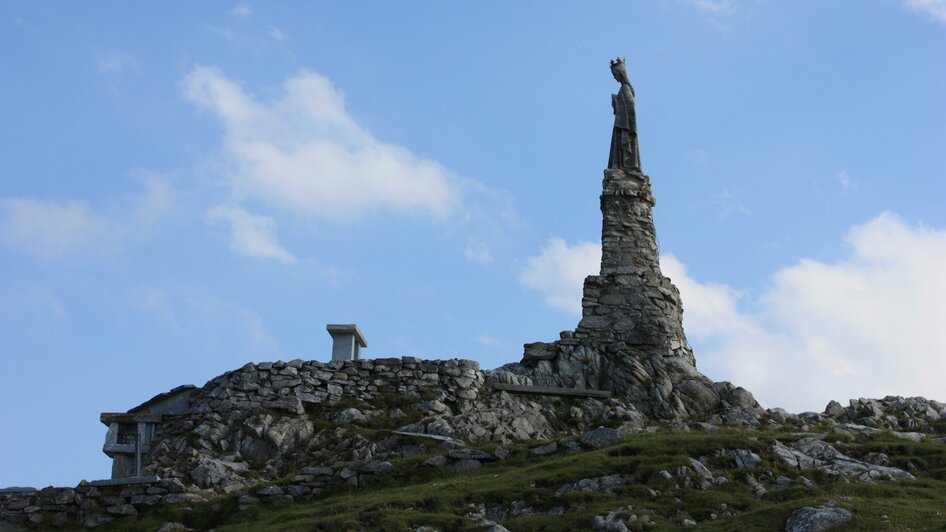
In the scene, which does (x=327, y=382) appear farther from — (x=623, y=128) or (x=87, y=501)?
(x=623, y=128)

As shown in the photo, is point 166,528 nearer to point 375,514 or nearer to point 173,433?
point 375,514

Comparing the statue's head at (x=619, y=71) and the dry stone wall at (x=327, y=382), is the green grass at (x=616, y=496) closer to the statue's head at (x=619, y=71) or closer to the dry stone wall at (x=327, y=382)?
the dry stone wall at (x=327, y=382)

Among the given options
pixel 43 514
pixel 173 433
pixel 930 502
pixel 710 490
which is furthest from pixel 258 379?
pixel 930 502

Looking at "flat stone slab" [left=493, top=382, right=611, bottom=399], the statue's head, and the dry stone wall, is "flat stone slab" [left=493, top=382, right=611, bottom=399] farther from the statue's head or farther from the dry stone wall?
the statue's head

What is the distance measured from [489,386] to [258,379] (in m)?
6.30

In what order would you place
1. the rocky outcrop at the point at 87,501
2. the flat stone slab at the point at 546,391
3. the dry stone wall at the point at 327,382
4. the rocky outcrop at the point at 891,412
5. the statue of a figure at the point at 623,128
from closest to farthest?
the rocky outcrop at the point at 87,501
the rocky outcrop at the point at 891,412
the dry stone wall at the point at 327,382
the flat stone slab at the point at 546,391
the statue of a figure at the point at 623,128

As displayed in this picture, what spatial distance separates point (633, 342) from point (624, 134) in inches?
313

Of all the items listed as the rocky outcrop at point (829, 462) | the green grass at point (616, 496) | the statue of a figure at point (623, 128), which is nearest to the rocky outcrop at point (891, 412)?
the green grass at point (616, 496)

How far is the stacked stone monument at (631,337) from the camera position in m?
37.3

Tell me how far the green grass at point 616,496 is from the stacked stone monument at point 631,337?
6638mm

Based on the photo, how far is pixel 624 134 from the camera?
44.1m

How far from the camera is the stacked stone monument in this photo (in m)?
37.3

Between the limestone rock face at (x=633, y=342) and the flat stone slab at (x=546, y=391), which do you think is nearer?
the limestone rock face at (x=633, y=342)

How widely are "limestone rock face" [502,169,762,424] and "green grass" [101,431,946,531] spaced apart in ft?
21.3
